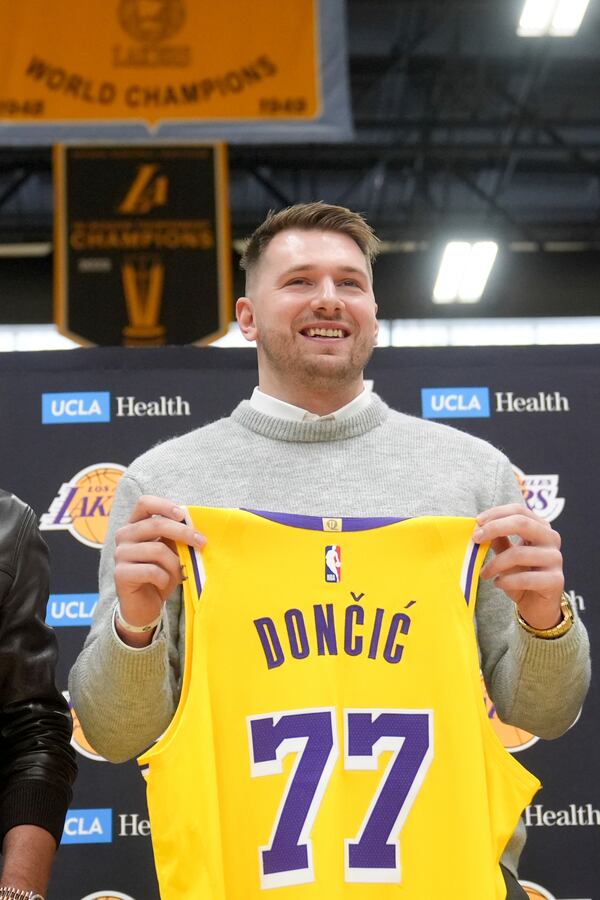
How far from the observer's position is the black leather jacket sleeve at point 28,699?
1910mm

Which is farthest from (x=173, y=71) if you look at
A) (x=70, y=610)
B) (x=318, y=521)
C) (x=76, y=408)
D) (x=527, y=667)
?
(x=527, y=667)

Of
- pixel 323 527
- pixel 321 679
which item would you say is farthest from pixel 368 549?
pixel 321 679

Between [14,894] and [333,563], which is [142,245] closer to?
[333,563]

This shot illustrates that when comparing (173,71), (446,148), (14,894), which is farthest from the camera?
(446,148)

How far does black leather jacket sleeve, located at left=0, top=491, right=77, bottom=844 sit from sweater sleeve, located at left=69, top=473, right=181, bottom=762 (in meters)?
0.06

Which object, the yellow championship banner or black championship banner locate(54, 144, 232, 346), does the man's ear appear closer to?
black championship banner locate(54, 144, 232, 346)

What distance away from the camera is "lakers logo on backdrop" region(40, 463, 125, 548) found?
3.19m

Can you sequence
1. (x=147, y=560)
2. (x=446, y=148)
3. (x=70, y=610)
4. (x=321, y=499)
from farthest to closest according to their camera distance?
(x=446, y=148) < (x=70, y=610) < (x=321, y=499) < (x=147, y=560)

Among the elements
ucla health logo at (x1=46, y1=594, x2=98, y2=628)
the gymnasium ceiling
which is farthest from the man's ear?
the gymnasium ceiling

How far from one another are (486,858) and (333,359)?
92 cm

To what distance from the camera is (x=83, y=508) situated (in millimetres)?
3191

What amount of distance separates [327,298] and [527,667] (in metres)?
0.77

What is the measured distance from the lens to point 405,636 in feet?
6.26

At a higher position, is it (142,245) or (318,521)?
(142,245)
